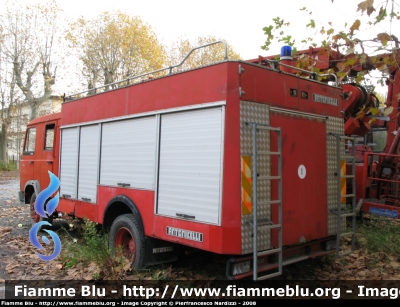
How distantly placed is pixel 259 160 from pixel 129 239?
2596 mm

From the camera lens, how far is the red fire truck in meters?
4.26

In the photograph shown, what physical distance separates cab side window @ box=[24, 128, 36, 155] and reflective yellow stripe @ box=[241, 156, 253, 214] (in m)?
6.78

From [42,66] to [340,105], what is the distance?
2905 cm

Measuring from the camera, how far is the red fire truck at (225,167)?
4.26m

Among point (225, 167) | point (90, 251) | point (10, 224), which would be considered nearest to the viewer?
point (225, 167)

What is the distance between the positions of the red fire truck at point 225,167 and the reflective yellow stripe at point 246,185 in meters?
0.01

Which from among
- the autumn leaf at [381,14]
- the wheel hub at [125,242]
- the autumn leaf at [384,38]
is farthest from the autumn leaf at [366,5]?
the wheel hub at [125,242]

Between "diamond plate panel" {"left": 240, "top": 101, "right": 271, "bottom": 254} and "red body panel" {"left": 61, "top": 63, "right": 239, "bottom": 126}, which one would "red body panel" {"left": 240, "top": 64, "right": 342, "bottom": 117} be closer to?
"diamond plate panel" {"left": 240, "top": 101, "right": 271, "bottom": 254}

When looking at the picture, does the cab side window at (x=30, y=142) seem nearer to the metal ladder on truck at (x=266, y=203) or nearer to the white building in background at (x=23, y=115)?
the metal ladder on truck at (x=266, y=203)

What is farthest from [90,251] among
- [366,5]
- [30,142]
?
[366,5]

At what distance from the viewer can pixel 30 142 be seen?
9648 millimetres

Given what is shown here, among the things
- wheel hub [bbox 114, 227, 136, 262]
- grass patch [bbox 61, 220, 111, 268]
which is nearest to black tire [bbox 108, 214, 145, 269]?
wheel hub [bbox 114, 227, 136, 262]

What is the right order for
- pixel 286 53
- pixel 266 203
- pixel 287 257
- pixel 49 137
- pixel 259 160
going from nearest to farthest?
pixel 266 203, pixel 259 160, pixel 287 257, pixel 286 53, pixel 49 137

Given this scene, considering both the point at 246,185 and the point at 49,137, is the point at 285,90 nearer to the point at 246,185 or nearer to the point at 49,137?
the point at 246,185
